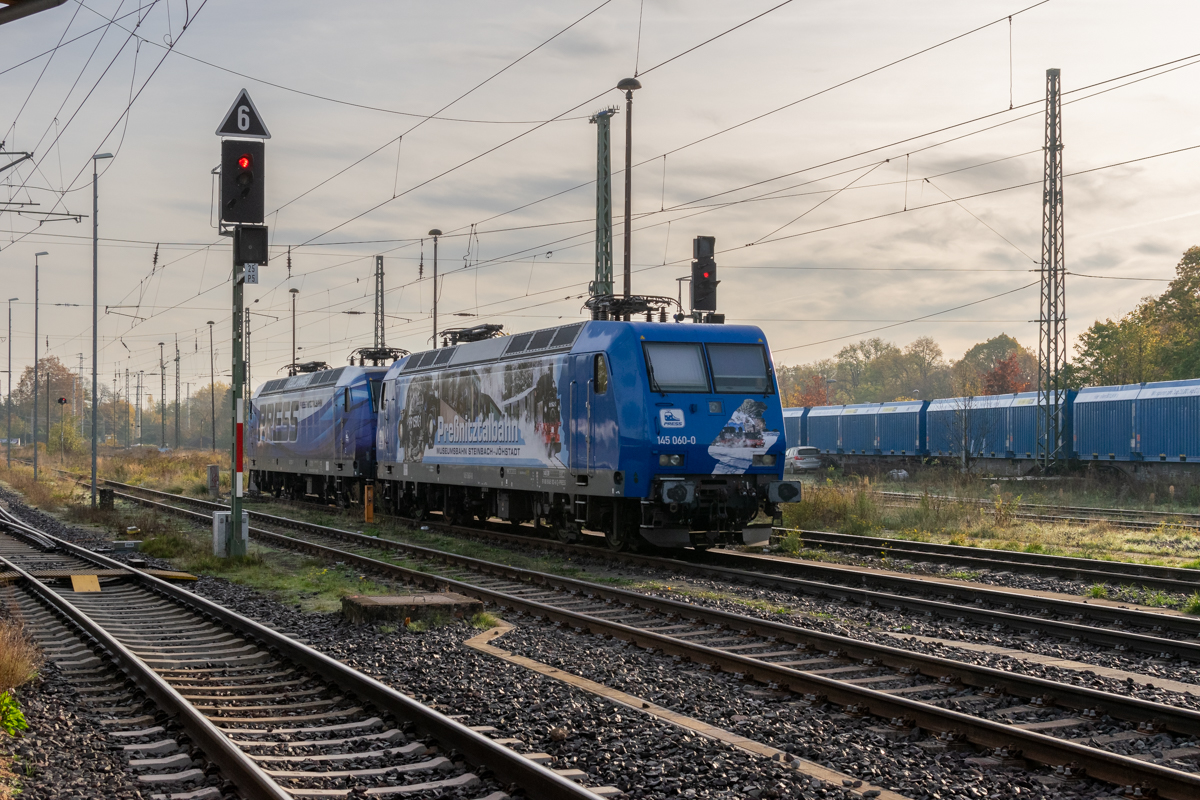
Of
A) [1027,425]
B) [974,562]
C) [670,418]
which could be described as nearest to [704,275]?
[670,418]

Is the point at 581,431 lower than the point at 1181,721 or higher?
higher

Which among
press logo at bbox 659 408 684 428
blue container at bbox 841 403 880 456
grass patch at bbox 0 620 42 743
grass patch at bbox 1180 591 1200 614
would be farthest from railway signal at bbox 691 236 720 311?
blue container at bbox 841 403 880 456

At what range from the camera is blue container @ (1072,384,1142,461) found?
3447cm

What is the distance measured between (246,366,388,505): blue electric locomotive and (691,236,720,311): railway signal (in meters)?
8.93

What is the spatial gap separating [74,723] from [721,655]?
480 cm

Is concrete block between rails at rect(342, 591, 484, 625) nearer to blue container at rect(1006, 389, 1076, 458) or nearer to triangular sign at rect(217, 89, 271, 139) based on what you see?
triangular sign at rect(217, 89, 271, 139)

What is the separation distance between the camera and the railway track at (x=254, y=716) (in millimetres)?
5926

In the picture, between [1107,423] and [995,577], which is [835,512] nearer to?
[995,577]

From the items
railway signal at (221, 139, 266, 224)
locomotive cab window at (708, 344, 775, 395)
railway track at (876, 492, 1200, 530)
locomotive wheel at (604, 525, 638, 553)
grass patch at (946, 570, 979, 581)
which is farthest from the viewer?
railway track at (876, 492, 1200, 530)

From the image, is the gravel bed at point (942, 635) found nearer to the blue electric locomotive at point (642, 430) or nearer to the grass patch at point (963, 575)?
the blue electric locomotive at point (642, 430)

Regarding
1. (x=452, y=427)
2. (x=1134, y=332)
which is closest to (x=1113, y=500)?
(x=452, y=427)

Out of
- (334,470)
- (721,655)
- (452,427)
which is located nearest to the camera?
(721,655)

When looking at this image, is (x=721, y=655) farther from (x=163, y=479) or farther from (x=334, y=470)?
(x=163, y=479)

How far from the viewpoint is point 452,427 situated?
21094 millimetres
